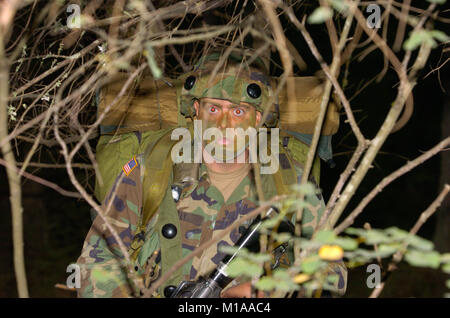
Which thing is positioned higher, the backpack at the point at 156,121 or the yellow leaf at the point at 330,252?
the backpack at the point at 156,121

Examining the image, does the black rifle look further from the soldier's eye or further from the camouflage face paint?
the soldier's eye

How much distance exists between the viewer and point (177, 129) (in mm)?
3525

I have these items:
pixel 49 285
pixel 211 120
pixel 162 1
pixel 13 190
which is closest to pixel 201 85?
pixel 211 120

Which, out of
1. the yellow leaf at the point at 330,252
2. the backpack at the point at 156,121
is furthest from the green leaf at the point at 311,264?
the backpack at the point at 156,121

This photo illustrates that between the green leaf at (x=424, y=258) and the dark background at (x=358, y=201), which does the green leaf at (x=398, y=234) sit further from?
the dark background at (x=358, y=201)

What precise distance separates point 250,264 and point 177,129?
86.9 inches

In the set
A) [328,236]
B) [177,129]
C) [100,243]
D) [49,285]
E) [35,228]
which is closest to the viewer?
[328,236]

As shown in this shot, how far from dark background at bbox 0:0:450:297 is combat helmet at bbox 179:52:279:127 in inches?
81.8

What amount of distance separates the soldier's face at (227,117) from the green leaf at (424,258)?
1.98 m

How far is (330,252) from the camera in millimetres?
1467

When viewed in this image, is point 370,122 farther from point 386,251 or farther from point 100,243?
point 386,251

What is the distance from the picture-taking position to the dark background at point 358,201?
8016 millimetres

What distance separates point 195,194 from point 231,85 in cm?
84

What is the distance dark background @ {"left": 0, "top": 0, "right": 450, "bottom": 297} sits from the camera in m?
8.02
